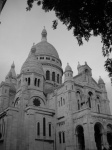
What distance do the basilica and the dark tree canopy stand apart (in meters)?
23.8

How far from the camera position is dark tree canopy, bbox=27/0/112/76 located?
8.22 metres

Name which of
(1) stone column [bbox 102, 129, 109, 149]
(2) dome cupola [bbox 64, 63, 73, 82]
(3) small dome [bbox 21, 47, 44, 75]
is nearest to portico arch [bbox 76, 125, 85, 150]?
(1) stone column [bbox 102, 129, 109, 149]

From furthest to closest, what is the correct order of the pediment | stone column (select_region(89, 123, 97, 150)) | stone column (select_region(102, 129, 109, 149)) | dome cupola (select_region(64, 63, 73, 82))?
the pediment < dome cupola (select_region(64, 63, 73, 82)) < stone column (select_region(102, 129, 109, 149)) < stone column (select_region(89, 123, 97, 150))

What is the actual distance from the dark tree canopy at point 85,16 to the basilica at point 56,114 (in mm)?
23835

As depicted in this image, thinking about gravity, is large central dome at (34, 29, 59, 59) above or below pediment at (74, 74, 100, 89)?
above

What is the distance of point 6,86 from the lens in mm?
44594

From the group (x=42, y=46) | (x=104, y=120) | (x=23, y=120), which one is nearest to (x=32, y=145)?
(x=23, y=120)

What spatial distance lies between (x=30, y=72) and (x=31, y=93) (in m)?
A: 5.37

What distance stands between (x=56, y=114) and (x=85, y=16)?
3174 centimetres

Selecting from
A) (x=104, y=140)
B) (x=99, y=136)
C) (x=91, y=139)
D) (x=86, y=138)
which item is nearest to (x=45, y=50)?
(x=99, y=136)

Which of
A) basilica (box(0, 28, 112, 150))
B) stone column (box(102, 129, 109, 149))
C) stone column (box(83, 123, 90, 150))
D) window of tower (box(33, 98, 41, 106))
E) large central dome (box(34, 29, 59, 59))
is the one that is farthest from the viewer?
large central dome (box(34, 29, 59, 59))

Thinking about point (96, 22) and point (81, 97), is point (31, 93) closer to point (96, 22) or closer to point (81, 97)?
point (81, 97)

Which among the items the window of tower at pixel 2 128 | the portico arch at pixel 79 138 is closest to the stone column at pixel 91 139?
the portico arch at pixel 79 138

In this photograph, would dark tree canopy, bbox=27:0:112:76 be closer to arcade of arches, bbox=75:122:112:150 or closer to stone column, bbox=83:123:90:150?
stone column, bbox=83:123:90:150
